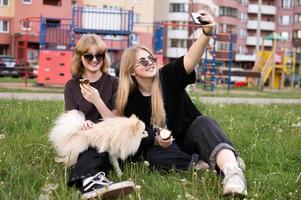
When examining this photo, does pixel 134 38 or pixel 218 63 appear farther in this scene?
pixel 134 38

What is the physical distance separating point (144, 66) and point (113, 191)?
51.3 inches

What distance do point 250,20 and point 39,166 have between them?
71.9 meters

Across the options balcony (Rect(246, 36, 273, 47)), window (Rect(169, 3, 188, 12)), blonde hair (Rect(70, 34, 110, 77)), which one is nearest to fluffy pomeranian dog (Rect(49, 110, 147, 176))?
blonde hair (Rect(70, 34, 110, 77))

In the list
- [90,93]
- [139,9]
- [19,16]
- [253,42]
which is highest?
[139,9]

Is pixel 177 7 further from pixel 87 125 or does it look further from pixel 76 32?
pixel 87 125

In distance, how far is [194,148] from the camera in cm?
393

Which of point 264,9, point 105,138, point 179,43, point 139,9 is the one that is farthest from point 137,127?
point 264,9

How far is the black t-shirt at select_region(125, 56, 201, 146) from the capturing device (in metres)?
4.05

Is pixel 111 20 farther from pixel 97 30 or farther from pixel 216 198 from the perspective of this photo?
pixel 216 198

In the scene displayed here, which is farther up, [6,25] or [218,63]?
Result: [6,25]

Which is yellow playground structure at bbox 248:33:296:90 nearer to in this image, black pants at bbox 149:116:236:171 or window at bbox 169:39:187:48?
black pants at bbox 149:116:236:171

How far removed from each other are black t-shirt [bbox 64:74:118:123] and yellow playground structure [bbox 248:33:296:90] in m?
20.4

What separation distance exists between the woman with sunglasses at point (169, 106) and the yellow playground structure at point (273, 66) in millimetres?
20578

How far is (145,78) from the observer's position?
160 inches
